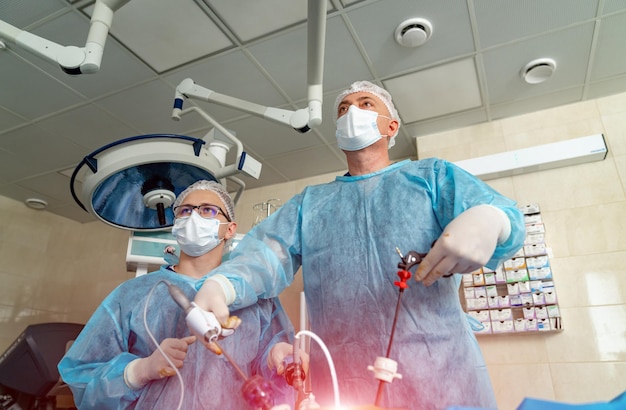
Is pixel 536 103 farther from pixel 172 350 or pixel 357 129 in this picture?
pixel 172 350

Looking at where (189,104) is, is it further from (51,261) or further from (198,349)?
(51,261)

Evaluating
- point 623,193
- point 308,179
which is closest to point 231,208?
point 308,179

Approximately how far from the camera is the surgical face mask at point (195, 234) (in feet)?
4.81

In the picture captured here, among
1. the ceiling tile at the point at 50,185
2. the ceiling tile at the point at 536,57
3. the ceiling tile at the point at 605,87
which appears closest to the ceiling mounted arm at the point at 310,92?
the ceiling tile at the point at 536,57

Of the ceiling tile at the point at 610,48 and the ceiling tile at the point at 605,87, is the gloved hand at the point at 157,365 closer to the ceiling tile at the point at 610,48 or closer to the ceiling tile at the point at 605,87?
the ceiling tile at the point at 610,48

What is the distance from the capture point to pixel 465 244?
2.30 feet

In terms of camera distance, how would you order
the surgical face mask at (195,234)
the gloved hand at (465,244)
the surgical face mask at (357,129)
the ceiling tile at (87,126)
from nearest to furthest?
the gloved hand at (465,244)
the surgical face mask at (357,129)
the surgical face mask at (195,234)
the ceiling tile at (87,126)

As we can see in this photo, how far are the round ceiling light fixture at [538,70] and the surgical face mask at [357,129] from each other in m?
Result: 1.49

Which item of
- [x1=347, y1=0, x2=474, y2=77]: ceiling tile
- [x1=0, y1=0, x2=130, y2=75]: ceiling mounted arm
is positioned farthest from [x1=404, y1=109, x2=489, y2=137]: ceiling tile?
[x1=0, y1=0, x2=130, y2=75]: ceiling mounted arm

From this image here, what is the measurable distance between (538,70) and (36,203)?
3964mm

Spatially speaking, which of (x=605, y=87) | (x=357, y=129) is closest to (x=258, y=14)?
(x=357, y=129)

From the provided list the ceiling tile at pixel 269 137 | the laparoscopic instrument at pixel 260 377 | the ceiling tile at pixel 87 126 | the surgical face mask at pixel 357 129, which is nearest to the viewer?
the laparoscopic instrument at pixel 260 377

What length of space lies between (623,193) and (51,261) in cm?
443

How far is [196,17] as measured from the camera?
1896 millimetres
